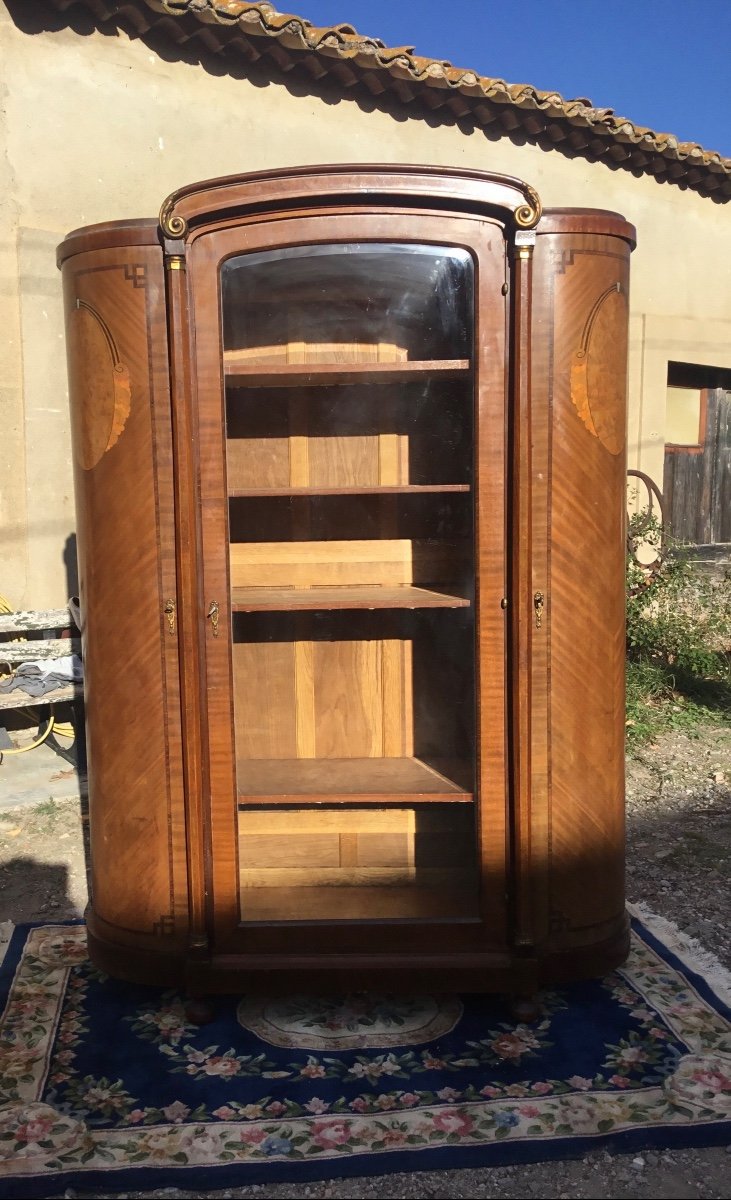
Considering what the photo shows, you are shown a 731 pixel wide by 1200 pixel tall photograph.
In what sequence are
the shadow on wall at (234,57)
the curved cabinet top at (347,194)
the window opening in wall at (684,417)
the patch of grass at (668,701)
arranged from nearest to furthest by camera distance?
1. the curved cabinet top at (347,194)
2. the shadow on wall at (234,57)
3. the patch of grass at (668,701)
4. the window opening in wall at (684,417)

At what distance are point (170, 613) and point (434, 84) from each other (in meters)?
3.95

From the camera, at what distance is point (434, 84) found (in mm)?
4633

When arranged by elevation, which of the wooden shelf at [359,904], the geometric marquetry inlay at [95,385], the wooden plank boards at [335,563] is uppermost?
the geometric marquetry inlay at [95,385]

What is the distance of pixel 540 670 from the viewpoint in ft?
6.21

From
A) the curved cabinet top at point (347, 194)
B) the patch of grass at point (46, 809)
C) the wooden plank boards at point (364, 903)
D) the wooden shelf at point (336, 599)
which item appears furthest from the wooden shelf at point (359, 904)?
the patch of grass at point (46, 809)

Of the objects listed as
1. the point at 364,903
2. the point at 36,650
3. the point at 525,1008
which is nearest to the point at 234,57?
the point at 36,650

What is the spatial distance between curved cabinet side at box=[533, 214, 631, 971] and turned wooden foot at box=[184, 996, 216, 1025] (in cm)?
77

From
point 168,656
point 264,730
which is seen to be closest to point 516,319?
point 168,656

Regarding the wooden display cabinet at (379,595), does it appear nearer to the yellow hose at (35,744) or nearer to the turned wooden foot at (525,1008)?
the turned wooden foot at (525,1008)

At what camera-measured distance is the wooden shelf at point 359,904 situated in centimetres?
196

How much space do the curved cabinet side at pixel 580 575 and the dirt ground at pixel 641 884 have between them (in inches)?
19.2

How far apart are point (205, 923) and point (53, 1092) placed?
1.38ft

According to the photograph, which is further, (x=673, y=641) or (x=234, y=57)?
(x=673, y=641)

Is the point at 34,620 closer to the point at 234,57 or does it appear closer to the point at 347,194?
the point at 347,194
